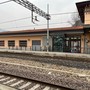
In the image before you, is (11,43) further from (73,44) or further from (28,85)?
(28,85)

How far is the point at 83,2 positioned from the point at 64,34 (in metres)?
6.41

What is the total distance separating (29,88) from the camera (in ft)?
20.5

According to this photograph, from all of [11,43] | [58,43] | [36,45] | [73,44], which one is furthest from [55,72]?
[11,43]

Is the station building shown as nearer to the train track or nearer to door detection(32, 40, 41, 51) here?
door detection(32, 40, 41, 51)

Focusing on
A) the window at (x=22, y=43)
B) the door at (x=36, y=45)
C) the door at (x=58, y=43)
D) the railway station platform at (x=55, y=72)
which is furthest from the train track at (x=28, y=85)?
the window at (x=22, y=43)

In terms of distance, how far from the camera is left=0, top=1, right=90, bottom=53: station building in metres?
24.4

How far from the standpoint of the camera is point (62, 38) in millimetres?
26406

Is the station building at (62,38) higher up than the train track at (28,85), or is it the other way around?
the station building at (62,38)

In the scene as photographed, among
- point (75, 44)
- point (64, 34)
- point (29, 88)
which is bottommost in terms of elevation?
point (29, 88)

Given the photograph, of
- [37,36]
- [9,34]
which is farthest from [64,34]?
[9,34]

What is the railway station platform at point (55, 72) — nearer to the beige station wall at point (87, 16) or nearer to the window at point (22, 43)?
the beige station wall at point (87, 16)

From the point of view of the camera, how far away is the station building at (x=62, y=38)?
24391 millimetres

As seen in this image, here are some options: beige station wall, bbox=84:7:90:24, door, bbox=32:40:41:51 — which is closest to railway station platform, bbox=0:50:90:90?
beige station wall, bbox=84:7:90:24

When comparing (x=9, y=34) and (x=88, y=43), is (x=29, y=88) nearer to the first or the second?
(x=88, y=43)
